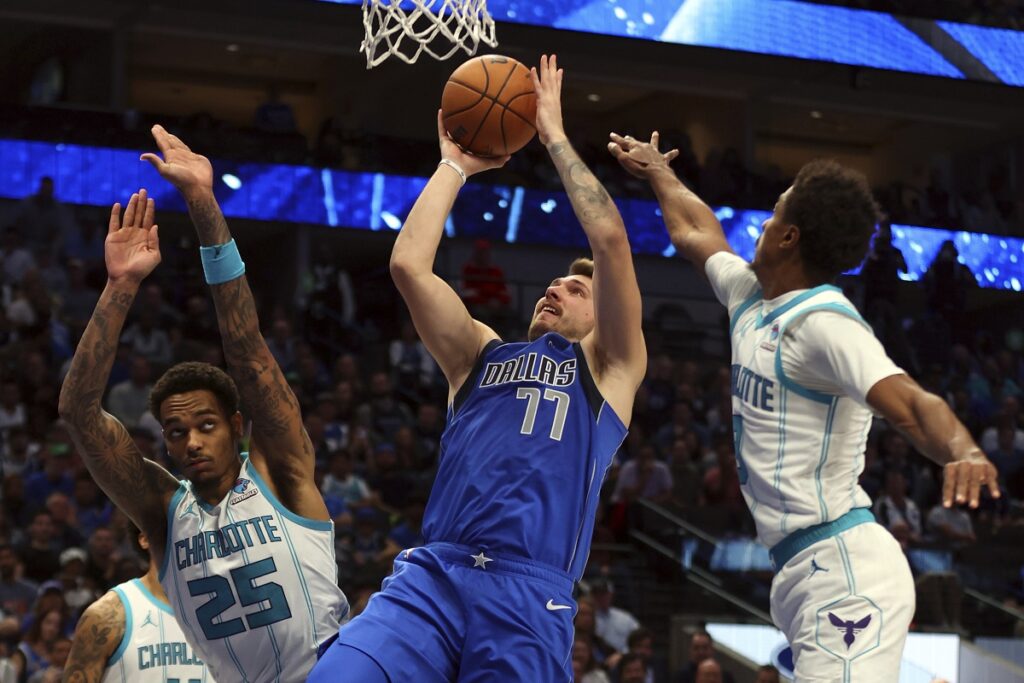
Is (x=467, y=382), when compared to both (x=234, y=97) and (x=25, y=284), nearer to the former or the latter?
(x=25, y=284)

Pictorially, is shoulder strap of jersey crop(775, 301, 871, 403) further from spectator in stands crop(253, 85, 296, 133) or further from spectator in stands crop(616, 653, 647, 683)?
spectator in stands crop(253, 85, 296, 133)

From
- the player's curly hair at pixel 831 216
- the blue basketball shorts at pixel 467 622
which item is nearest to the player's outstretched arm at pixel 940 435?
the player's curly hair at pixel 831 216

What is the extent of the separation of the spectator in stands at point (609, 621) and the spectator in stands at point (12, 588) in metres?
4.11

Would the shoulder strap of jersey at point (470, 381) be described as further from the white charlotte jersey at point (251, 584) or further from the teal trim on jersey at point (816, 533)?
the teal trim on jersey at point (816, 533)

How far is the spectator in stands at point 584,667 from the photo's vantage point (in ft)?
34.0

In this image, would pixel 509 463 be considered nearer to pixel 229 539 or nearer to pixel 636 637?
pixel 229 539

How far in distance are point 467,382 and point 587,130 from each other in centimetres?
2102

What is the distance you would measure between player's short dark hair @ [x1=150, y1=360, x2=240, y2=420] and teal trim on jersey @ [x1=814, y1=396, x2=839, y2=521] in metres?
1.84

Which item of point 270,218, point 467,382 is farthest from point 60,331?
point 467,382

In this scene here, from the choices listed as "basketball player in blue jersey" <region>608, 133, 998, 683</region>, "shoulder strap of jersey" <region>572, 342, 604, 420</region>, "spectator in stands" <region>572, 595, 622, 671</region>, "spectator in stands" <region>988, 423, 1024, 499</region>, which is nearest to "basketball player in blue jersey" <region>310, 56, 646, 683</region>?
"shoulder strap of jersey" <region>572, 342, 604, 420</region>

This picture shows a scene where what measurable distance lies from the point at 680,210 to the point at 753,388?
87cm

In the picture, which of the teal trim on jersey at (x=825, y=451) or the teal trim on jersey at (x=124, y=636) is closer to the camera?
the teal trim on jersey at (x=825, y=451)

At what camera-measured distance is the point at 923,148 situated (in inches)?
1008

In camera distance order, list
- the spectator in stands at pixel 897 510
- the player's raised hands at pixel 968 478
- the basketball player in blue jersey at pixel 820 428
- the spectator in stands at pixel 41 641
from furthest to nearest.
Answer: the spectator in stands at pixel 897 510 < the spectator in stands at pixel 41 641 < the basketball player in blue jersey at pixel 820 428 < the player's raised hands at pixel 968 478
